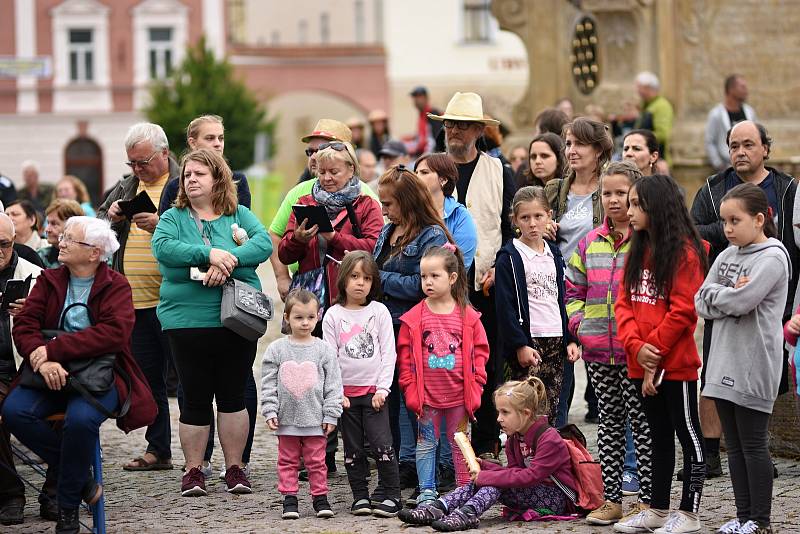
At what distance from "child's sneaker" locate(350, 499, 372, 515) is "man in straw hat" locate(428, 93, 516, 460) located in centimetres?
152

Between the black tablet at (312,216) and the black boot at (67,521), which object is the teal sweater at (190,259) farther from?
the black boot at (67,521)

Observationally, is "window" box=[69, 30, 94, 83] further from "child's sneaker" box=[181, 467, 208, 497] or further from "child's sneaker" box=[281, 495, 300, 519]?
"child's sneaker" box=[281, 495, 300, 519]

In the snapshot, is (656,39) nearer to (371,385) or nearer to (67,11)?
(371,385)

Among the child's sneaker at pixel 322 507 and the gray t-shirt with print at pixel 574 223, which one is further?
the gray t-shirt with print at pixel 574 223

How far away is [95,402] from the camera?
26.1 ft

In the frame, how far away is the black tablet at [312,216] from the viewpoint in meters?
9.02

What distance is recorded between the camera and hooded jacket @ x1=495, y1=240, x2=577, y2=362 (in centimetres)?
903

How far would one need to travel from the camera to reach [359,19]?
197 feet

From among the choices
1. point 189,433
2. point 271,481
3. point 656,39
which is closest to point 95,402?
point 189,433

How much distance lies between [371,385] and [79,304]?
5.45ft

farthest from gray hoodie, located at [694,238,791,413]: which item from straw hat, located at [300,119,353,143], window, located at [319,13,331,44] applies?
window, located at [319,13,331,44]

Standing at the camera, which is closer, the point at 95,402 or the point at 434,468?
the point at 95,402

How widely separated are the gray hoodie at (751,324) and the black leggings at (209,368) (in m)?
2.81

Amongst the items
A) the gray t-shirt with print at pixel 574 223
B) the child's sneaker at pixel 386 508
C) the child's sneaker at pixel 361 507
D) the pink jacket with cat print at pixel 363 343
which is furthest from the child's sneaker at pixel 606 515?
the gray t-shirt with print at pixel 574 223
